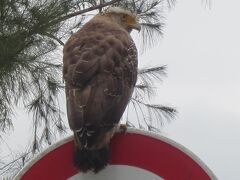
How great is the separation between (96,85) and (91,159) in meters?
0.31

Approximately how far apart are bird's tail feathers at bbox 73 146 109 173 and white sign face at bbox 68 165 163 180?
2 cm

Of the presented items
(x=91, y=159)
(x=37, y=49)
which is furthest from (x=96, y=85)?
(x=37, y=49)

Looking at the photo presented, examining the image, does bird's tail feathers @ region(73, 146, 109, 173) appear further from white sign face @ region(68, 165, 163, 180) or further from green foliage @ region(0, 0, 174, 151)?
green foliage @ region(0, 0, 174, 151)

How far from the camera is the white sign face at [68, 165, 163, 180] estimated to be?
1.94m

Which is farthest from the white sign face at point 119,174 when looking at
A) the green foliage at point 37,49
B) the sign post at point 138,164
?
the green foliage at point 37,49

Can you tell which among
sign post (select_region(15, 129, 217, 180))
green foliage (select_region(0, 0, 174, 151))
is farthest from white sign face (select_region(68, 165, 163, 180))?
green foliage (select_region(0, 0, 174, 151))

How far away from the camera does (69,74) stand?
2422 mm

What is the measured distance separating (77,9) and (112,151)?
2639 millimetres

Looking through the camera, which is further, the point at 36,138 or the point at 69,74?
the point at 36,138

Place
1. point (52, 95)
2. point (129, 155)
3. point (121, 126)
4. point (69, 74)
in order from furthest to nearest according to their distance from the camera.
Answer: point (52, 95)
point (69, 74)
point (121, 126)
point (129, 155)

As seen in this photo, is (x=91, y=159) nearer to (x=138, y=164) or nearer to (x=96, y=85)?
(x=138, y=164)

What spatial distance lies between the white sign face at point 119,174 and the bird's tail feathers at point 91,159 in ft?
0.05

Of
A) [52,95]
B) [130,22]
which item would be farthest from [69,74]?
[52,95]

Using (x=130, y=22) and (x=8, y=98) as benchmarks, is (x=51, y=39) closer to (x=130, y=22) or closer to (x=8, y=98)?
(x=8, y=98)
